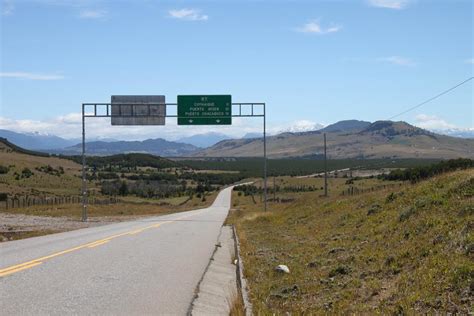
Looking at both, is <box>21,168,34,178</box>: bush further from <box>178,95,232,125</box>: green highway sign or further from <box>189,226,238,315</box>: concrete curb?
<box>189,226,238,315</box>: concrete curb

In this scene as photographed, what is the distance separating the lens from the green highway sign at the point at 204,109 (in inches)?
1622

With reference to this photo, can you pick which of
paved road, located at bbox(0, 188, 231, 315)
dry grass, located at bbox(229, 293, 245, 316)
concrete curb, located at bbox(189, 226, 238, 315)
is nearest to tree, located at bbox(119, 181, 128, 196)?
paved road, located at bbox(0, 188, 231, 315)

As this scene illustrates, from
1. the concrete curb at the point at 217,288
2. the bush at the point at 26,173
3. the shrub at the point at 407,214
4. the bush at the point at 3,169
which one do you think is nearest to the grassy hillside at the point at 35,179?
the bush at the point at 26,173

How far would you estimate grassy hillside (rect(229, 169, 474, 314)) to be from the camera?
8523 mm

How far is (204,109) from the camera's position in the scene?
136ft

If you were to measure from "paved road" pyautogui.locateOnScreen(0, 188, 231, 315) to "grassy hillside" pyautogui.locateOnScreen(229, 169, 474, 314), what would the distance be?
160 cm

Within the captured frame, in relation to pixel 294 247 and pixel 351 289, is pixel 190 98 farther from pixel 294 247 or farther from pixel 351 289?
pixel 351 289

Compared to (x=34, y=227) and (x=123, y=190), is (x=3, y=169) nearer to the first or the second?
(x=123, y=190)

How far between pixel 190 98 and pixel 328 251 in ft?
88.3

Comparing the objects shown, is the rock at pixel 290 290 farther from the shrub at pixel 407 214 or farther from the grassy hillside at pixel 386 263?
the shrub at pixel 407 214

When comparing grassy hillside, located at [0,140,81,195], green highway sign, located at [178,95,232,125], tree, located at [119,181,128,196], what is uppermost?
green highway sign, located at [178,95,232,125]

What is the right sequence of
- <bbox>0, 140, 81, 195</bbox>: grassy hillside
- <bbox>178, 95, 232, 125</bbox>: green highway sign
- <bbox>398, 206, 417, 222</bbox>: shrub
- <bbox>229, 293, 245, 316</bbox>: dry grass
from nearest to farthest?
<bbox>229, 293, 245, 316</bbox>: dry grass, <bbox>398, 206, 417, 222</bbox>: shrub, <bbox>178, 95, 232, 125</bbox>: green highway sign, <bbox>0, 140, 81, 195</bbox>: grassy hillside

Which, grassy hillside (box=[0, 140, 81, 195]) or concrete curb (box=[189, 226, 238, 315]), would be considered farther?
grassy hillside (box=[0, 140, 81, 195])

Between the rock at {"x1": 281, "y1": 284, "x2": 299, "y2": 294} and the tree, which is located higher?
the rock at {"x1": 281, "y1": 284, "x2": 299, "y2": 294}
